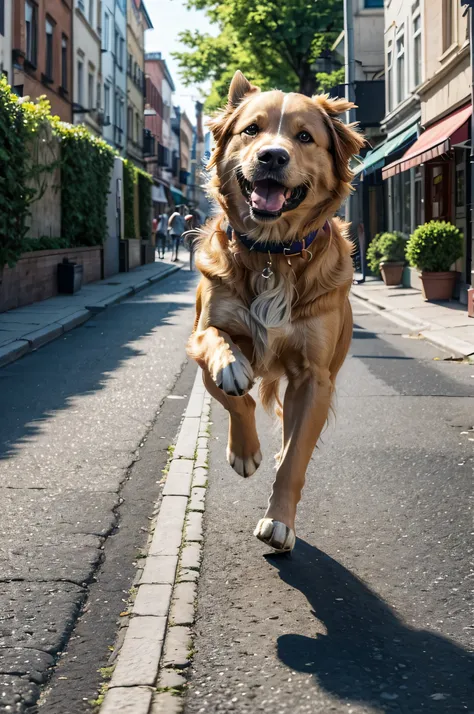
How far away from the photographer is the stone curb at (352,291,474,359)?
11422 millimetres

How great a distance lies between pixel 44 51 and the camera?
30.6 metres

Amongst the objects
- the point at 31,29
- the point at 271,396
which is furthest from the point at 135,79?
the point at 271,396

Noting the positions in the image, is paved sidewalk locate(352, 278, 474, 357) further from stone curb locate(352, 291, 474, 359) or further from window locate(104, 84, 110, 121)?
window locate(104, 84, 110, 121)

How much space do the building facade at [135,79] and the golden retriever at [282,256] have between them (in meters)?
51.2

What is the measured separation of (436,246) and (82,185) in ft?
26.7

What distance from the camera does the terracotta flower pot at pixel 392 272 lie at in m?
23.2

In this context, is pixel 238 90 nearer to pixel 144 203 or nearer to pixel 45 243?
pixel 45 243

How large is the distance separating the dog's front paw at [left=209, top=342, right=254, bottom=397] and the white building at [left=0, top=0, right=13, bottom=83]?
22608mm

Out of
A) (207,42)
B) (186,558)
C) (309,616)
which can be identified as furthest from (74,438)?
(207,42)

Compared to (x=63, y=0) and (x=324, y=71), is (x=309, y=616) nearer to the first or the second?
(x=63, y=0)

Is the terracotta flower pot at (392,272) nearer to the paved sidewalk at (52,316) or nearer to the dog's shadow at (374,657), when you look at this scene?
the paved sidewalk at (52,316)

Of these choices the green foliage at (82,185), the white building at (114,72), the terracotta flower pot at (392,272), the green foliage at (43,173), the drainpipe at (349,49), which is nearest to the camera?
the green foliage at (43,173)

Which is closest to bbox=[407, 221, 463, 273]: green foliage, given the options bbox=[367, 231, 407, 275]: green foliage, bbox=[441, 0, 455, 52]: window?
bbox=[441, 0, 455, 52]: window

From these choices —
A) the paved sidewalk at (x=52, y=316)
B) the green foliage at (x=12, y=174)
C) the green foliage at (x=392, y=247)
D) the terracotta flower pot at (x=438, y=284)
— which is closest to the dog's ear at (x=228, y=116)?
the paved sidewalk at (x=52, y=316)
